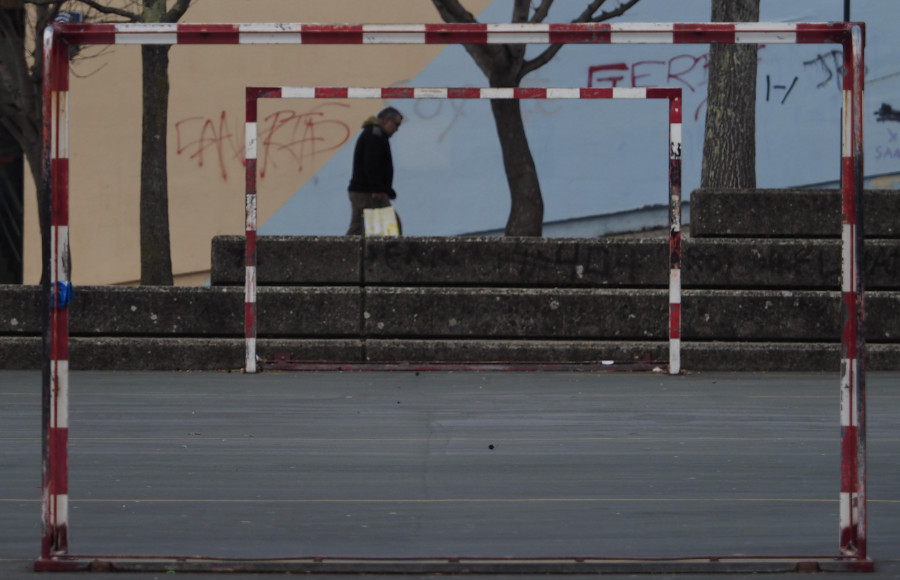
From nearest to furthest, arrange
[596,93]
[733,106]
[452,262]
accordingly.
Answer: [596,93] < [452,262] < [733,106]

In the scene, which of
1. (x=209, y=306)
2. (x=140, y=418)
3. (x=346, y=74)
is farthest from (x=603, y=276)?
(x=346, y=74)

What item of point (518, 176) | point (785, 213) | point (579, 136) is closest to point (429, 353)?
point (785, 213)

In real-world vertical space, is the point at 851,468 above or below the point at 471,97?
below

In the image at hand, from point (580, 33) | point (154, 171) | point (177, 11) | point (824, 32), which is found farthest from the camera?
point (177, 11)

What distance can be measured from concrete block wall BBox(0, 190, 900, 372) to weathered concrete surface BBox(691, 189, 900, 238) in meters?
0.03

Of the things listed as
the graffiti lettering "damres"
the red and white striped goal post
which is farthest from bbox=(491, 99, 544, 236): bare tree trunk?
the red and white striped goal post

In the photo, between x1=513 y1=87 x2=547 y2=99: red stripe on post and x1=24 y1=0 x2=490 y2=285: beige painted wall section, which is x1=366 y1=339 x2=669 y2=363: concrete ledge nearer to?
x1=513 y1=87 x2=547 y2=99: red stripe on post

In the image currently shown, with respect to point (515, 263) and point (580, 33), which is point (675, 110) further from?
point (580, 33)

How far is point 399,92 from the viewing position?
12.0 m

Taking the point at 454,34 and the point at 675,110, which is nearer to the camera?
the point at 454,34

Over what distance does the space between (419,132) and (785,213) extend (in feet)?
33.7

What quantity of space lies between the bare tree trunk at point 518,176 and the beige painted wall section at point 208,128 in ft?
22.0

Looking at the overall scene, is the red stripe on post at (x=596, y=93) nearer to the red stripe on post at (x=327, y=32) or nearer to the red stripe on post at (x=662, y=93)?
the red stripe on post at (x=662, y=93)

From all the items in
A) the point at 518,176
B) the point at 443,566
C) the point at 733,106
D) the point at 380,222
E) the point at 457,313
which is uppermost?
the point at 733,106
